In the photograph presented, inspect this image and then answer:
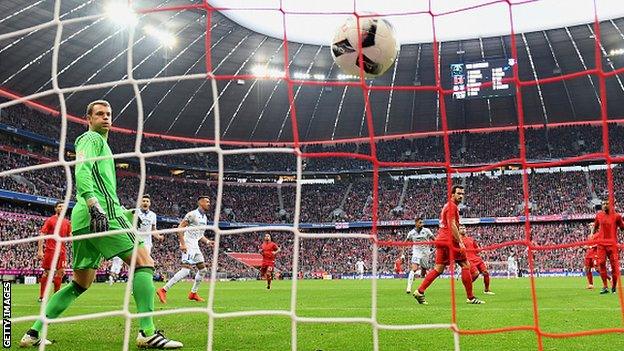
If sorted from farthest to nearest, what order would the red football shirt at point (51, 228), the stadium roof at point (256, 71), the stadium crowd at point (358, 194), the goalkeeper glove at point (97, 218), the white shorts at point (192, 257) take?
the stadium crowd at point (358, 194)
the stadium roof at point (256, 71)
the white shorts at point (192, 257)
the red football shirt at point (51, 228)
the goalkeeper glove at point (97, 218)

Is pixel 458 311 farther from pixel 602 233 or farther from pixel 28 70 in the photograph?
pixel 28 70

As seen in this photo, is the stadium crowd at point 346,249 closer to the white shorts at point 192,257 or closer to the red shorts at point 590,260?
the red shorts at point 590,260

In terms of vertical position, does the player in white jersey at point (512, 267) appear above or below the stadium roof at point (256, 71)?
below

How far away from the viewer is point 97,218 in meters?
4.08

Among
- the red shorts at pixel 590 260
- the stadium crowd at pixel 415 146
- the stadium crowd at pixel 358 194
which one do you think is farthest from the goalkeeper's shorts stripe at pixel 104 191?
the stadium crowd at pixel 415 146

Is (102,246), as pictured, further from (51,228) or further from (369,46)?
(51,228)

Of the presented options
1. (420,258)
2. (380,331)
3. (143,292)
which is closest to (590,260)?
(420,258)

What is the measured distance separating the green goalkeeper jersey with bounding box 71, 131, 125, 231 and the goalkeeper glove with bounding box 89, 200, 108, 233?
113mm

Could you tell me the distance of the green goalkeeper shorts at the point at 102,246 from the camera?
4230 mm

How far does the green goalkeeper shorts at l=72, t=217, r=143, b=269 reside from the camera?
4.23m

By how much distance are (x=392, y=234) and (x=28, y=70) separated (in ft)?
74.1

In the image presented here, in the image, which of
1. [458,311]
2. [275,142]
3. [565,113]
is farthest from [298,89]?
[458,311]

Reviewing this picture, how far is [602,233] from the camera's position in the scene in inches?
397

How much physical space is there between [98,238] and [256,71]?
25640 millimetres
